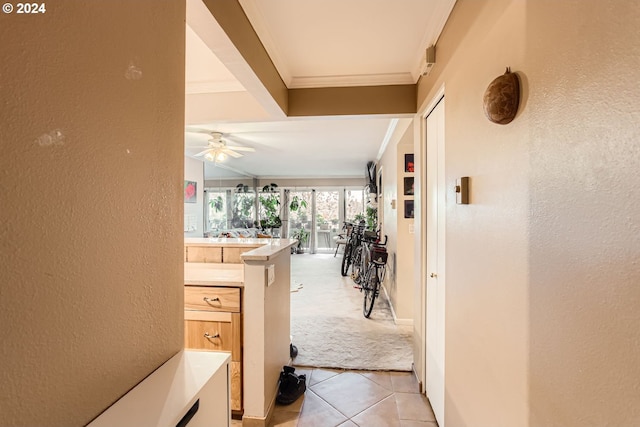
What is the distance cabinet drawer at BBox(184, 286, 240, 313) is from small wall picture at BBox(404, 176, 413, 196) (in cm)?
Result: 239

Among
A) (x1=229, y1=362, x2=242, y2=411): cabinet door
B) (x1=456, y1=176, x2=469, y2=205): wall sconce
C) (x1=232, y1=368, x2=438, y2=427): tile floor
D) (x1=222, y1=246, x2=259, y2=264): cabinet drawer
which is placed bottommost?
(x1=232, y1=368, x2=438, y2=427): tile floor

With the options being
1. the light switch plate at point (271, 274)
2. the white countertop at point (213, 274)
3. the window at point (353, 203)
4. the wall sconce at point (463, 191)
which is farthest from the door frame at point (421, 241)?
the window at point (353, 203)

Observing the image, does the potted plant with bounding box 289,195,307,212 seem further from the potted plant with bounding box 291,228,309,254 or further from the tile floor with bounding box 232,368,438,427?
the tile floor with bounding box 232,368,438,427

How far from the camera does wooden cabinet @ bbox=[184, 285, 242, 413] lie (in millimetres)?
1749

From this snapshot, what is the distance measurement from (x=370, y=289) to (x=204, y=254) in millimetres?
2273

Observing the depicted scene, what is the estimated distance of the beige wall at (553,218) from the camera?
1.81ft

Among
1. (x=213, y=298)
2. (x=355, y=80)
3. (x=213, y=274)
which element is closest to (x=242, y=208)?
(x=213, y=274)

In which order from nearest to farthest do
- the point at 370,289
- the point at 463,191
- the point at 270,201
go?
the point at 463,191, the point at 370,289, the point at 270,201

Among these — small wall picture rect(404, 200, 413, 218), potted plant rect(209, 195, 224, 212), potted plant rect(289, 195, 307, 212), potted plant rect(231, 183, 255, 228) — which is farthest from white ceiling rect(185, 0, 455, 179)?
potted plant rect(289, 195, 307, 212)

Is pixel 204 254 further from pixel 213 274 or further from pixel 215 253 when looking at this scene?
pixel 213 274

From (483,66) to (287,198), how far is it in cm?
813

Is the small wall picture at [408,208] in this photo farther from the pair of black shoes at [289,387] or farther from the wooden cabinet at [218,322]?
the wooden cabinet at [218,322]

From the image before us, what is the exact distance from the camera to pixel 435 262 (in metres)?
1.88

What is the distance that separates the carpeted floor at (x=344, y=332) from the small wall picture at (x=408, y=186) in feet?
5.19
